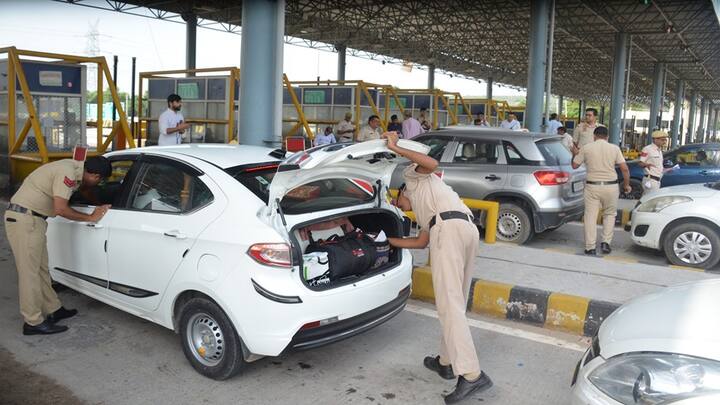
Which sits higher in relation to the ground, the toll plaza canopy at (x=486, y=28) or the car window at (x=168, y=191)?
the toll plaza canopy at (x=486, y=28)

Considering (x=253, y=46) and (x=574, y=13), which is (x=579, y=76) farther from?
(x=253, y=46)

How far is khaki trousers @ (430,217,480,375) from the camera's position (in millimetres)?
3514

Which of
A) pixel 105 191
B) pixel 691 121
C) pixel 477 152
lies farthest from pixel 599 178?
pixel 691 121

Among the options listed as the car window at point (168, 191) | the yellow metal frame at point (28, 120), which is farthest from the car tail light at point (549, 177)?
the yellow metal frame at point (28, 120)

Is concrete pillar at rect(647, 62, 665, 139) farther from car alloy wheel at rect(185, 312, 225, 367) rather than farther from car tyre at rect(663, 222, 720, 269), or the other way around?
car alloy wheel at rect(185, 312, 225, 367)

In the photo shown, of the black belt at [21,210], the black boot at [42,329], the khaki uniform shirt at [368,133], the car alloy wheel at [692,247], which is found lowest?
the black boot at [42,329]

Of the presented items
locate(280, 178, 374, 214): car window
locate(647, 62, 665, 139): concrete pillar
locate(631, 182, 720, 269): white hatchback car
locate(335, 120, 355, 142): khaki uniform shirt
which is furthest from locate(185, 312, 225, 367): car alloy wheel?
locate(647, 62, 665, 139): concrete pillar

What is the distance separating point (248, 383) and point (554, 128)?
600 inches

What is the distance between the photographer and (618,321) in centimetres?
295

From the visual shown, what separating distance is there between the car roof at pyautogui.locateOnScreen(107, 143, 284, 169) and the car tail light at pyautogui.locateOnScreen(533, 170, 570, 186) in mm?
4258

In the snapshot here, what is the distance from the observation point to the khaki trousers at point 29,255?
4410 mm

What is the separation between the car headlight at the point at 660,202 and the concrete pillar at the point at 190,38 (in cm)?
2279

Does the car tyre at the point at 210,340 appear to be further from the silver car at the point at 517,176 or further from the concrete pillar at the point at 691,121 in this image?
the concrete pillar at the point at 691,121

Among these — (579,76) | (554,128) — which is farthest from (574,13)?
(579,76)
